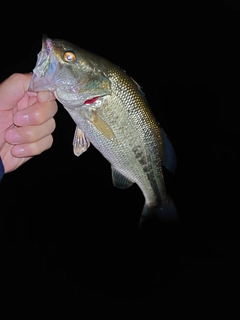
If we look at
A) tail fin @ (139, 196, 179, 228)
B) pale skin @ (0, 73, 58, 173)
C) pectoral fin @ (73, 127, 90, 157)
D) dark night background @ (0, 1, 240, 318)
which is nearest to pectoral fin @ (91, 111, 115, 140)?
pectoral fin @ (73, 127, 90, 157)

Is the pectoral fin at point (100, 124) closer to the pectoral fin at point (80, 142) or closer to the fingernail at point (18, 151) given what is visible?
the pectoral fin at point (80, 142)

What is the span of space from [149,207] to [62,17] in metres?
10.0

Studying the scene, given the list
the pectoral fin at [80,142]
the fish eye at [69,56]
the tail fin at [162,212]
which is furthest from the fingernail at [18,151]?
the tail fin at [162,212]

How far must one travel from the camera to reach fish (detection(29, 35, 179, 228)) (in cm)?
147

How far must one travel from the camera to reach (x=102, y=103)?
1564mm

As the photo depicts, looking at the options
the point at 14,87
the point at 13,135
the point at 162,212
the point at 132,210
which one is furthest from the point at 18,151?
the point at 132,210

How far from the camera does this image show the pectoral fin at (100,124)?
158 centimetres

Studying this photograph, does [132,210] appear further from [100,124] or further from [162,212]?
[100,124]

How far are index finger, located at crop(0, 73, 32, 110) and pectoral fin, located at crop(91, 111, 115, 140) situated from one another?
0.39 m

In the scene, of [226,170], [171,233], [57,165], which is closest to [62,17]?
[57,165]

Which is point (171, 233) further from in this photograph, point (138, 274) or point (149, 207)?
point (149, 207)

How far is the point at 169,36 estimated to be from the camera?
10.9 metres

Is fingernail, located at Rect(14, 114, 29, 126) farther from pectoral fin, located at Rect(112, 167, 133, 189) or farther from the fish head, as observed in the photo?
pectoral fin, located at Rect(112, 167, 133, 189)

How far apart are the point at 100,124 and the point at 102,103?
10 cm
